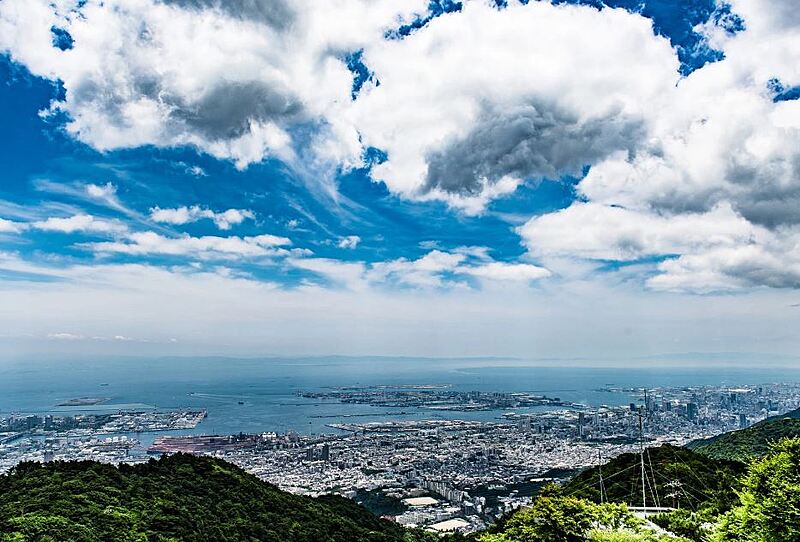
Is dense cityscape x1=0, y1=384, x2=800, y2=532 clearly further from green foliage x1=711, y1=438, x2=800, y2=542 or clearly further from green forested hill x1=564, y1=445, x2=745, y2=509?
green foliage x1=711, y1=438, x2=800, y2=542

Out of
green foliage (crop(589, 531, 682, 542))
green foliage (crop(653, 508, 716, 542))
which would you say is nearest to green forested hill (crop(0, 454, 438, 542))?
green foliage (crop(653, 508, 716, 542))

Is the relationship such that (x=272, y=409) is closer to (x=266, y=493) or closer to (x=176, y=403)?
(x=176, y=403)

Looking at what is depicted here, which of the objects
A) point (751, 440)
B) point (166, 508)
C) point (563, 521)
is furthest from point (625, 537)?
point (751, 440)

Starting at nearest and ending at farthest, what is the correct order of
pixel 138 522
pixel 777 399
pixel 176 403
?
pixel 138 522 → pixel 176 403 → pixel 777 399

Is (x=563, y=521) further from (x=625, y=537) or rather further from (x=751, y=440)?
(x=751, y=440)

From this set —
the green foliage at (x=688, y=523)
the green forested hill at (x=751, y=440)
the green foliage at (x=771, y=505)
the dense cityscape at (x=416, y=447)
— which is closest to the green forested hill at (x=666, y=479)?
the dense cityscape at (x=416, y=447)

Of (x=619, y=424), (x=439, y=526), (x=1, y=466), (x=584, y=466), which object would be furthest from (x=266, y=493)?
(x=619, y=424)

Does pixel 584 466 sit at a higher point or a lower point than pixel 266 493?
lower
